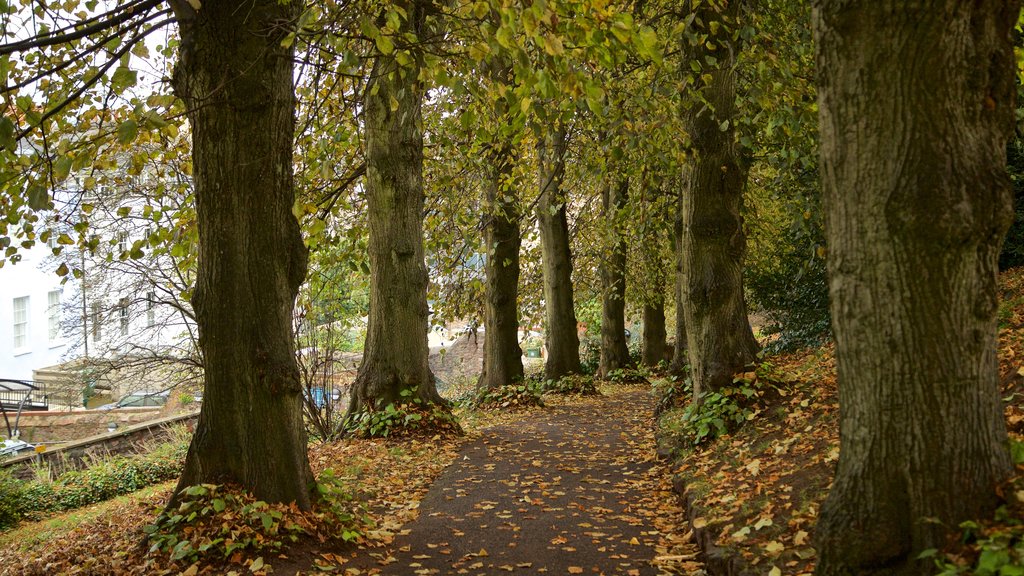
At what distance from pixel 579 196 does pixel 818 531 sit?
1824 centimetres

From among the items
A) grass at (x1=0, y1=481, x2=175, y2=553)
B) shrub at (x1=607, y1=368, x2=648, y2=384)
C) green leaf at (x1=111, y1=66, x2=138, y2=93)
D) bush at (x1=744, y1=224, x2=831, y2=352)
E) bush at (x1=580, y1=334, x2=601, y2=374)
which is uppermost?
green leaf at (x1=111, y1=66, x2=138, y2=93)

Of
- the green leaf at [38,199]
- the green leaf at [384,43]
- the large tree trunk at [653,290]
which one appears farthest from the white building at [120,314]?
the large tree trunk at [653,290]

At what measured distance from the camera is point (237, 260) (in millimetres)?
5781

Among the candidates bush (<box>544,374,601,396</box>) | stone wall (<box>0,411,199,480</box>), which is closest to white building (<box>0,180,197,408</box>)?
stone wall (<box>0,411,199,480</box>)

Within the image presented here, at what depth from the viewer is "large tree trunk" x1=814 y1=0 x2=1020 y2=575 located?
11.2ft

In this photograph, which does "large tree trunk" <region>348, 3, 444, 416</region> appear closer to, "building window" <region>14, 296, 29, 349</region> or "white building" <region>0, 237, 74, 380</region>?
"white building" <region>0, 237, 74, 380</region>

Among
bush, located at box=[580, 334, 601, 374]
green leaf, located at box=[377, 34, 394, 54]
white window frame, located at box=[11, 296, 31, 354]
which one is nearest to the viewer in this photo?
green leaf, located at box=[377, 34, 394, 54]

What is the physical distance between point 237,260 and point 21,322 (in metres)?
26.7

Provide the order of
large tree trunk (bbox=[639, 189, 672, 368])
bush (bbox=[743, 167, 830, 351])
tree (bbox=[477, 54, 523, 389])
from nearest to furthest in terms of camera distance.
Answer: bush (bbox=[743, 167, 830, 351]), tree (bbox=[477, 54, 523, 389]), large tree trunk (bbox=[639, 189, 672, 368])

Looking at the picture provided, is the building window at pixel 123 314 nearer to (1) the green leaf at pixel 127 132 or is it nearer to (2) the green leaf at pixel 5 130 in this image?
(2) the green leaf at pixel 5 130

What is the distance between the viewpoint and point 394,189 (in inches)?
430

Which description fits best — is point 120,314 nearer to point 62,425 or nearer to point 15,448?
point 15,448

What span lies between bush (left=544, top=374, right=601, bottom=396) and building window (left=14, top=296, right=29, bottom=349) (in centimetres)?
2041

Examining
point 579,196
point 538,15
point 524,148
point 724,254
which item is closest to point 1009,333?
point 724,254
